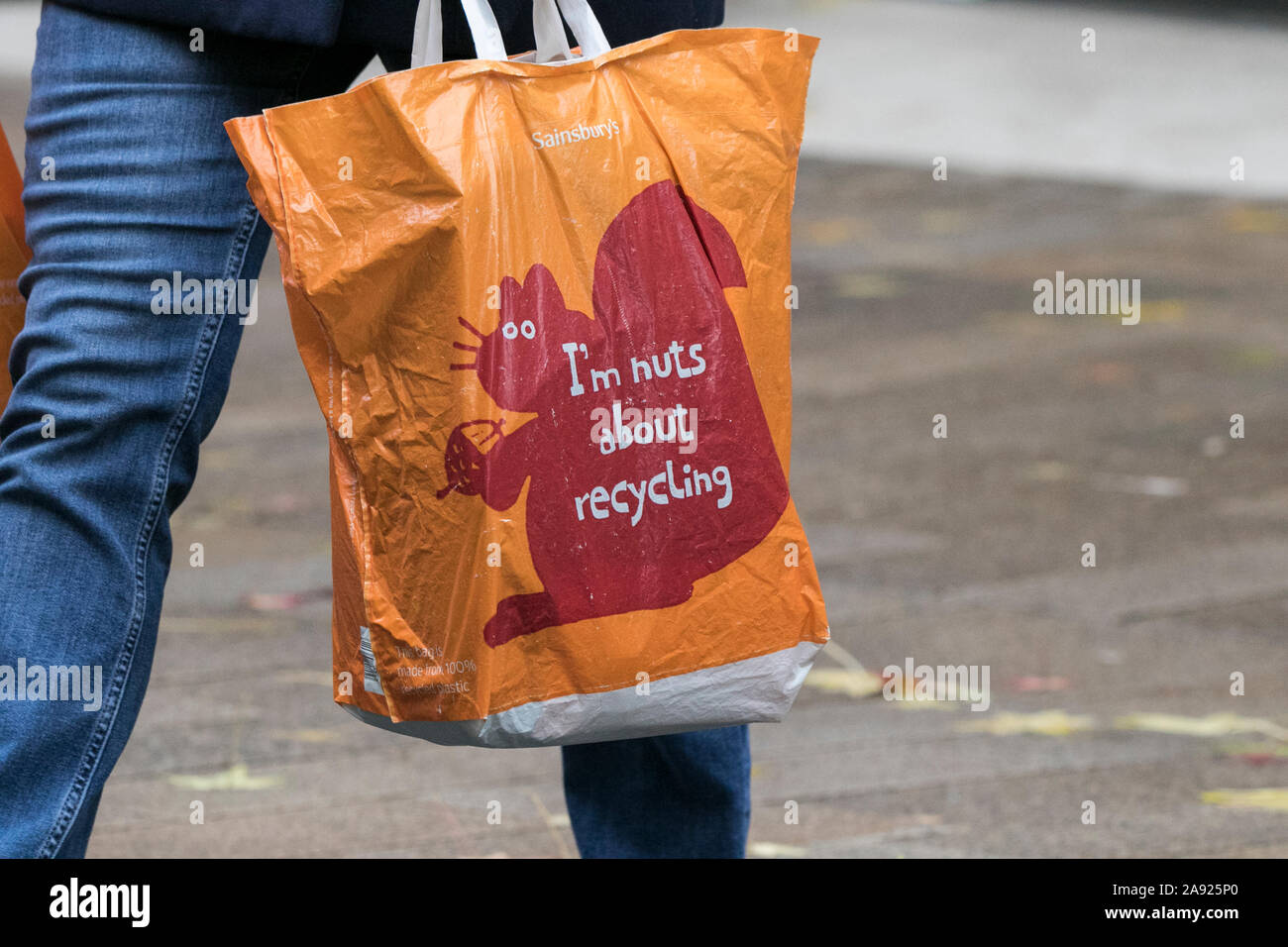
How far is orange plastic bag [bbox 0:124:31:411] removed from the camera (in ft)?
7.32

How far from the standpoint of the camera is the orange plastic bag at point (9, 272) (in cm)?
223

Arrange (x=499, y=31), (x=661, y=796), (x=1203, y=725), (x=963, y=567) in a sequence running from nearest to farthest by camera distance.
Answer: (x=499, y=31)
(x=661, y=796)
(x=1203, y=725)
(x=963, y=567)

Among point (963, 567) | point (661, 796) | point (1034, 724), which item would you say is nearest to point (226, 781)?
point (661, 796)

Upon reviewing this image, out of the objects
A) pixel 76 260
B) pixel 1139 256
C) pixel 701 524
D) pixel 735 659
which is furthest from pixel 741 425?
pixel 1139 256

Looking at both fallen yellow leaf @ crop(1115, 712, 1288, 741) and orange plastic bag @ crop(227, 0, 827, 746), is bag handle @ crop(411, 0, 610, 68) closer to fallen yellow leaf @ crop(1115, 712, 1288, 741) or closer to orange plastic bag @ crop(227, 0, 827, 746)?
orange plastic bag @ crop(227, 0, 827, 746)

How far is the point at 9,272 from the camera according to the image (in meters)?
2.23

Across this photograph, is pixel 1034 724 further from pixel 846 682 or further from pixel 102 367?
pixel 102 367

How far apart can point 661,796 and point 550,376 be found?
709mm

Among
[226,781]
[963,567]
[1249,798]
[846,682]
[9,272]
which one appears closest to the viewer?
[9,272]

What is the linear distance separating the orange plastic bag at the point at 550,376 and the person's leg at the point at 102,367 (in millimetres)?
153

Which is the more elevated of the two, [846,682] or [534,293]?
[534,293]

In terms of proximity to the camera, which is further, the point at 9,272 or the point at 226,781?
the point at 226,781

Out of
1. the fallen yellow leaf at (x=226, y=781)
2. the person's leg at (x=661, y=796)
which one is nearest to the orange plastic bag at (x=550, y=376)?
the person's leg at (x=661, y=796)

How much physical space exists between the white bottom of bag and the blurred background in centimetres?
93
